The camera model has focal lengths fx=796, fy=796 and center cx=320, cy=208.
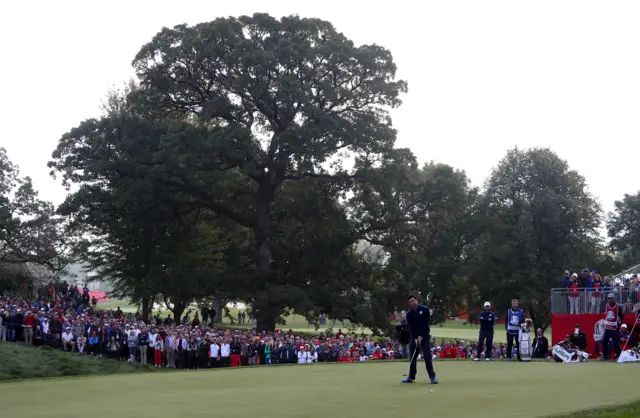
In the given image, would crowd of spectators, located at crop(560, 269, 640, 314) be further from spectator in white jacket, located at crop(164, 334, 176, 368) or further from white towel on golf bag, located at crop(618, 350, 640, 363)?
spectator in white jacket, located at crop(164, 334, 176, 368)

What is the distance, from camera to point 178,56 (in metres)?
52.6

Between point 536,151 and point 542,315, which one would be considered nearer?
point 542,315

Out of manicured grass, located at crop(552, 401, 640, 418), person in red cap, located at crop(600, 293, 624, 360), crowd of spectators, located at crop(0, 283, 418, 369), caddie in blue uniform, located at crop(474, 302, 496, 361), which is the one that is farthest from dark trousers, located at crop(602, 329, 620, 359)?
manicured grass, located at crop(552, 401, 640, 418)

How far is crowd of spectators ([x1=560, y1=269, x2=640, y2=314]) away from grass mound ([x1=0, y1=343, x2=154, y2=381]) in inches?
747

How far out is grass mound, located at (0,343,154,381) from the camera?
2923cm

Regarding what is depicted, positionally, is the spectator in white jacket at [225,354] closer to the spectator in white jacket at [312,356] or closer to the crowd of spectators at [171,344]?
the crowd of spectators at [171,344]

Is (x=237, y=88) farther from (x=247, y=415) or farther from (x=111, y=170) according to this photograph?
(x=247, y=415)

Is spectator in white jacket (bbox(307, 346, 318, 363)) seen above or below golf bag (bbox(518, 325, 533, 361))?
below

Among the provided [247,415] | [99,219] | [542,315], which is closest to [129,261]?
[99,219]

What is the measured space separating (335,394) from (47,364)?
2016 cm

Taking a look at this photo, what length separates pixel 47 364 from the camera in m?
31.3

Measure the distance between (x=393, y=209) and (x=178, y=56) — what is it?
17.7m

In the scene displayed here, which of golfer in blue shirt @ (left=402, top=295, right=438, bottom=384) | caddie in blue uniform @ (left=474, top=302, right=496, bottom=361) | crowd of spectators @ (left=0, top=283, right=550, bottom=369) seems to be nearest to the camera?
golfer in blue shirt @ (left=402, top=295, right=438, bottom=384)

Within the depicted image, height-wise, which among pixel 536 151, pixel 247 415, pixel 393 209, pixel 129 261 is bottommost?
pixel 247 415
